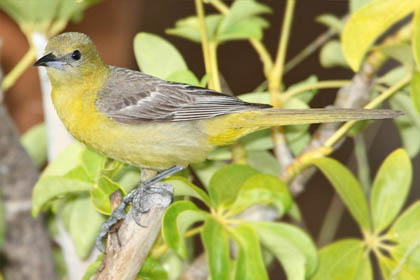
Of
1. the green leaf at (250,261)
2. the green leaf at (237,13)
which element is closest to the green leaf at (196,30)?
the green leaf at (237,13)

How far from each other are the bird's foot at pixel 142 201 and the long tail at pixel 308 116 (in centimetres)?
16

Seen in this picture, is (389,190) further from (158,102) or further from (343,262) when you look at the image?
(158,102)

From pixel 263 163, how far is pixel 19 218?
1.66ft

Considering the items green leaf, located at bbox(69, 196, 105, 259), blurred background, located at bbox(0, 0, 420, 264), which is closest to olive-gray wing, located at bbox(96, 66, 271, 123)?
green leaf, located at bbox(69, 196, 105, 259)

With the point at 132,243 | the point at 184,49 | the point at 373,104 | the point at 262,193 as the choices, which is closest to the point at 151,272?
the point at 132,243

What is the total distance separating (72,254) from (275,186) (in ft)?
1.61

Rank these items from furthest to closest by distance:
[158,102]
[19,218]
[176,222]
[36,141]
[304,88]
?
[36,141] → [19,218] → [304,88] → [158,102] → [176,222]

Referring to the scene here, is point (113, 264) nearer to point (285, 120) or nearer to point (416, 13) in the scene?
point (285, 120)

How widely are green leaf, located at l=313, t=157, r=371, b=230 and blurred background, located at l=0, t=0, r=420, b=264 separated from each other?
0.50 m

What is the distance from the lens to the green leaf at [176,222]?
0.73m

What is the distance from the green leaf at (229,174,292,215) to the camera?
799 millimetres

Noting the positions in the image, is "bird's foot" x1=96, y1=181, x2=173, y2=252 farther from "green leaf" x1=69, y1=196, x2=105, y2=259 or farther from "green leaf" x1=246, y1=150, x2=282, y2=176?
"green leaf" x1=246, y1=150, x2=282, y2=176

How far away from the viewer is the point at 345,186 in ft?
2.82

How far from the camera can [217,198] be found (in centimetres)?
84
